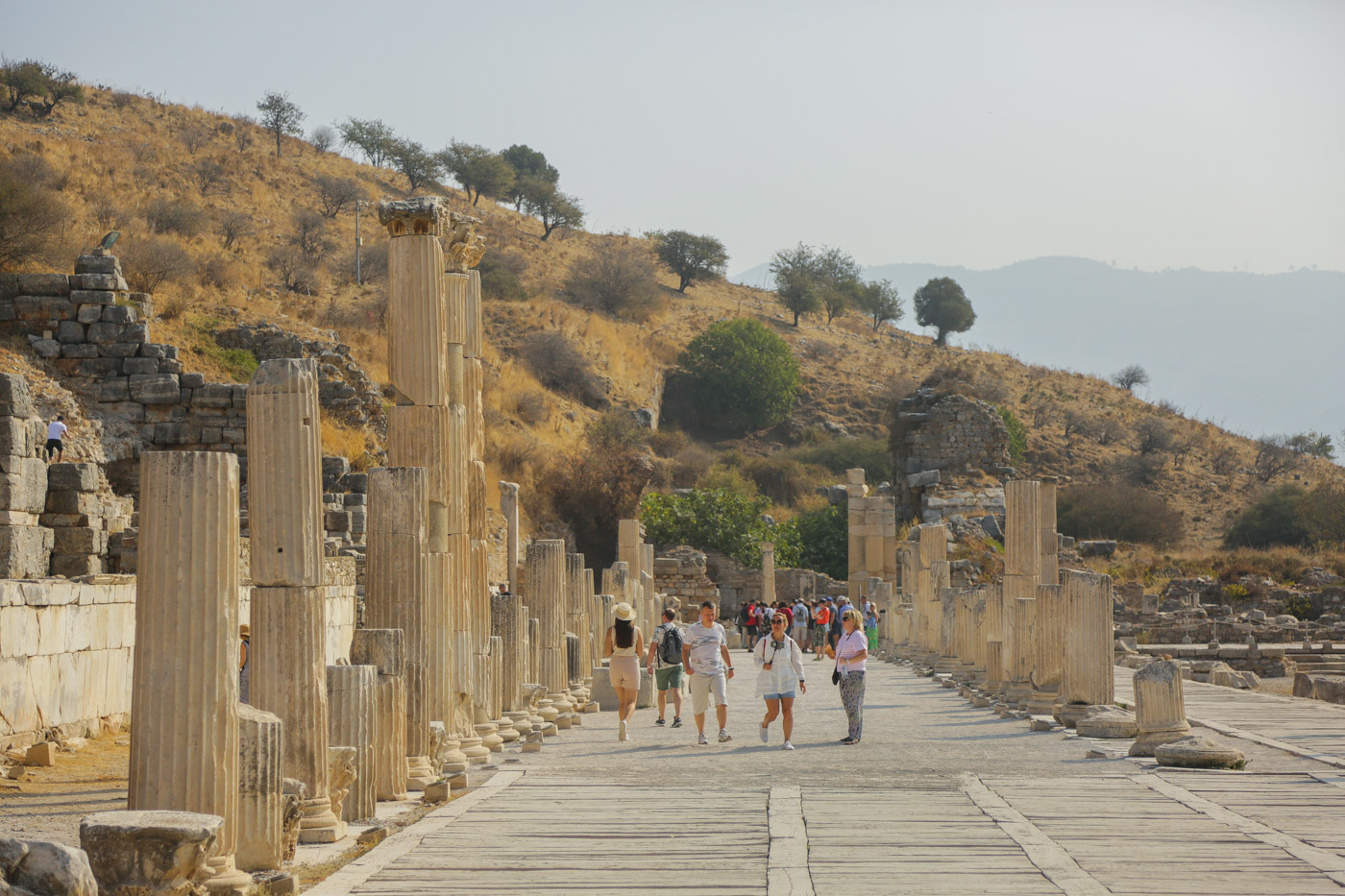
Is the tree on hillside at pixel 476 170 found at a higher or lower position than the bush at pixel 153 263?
higher

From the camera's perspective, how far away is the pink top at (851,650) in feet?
44.6

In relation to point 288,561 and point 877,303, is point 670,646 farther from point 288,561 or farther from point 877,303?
point 877,303

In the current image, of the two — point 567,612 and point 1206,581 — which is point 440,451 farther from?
point 1206,581

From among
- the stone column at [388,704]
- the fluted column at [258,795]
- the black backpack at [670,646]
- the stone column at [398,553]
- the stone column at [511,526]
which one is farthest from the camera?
the stone column at [511,526]

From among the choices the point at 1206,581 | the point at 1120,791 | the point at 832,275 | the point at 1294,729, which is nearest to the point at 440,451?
the point at 1120,791

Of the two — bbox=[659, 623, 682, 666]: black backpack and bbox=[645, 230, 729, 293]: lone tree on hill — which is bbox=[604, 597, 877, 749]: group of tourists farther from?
bbox=[645, 230, 729, 293]: lone tree on hill

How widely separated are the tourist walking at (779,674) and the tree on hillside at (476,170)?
65.2 metres

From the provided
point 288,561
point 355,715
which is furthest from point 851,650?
point 288,561

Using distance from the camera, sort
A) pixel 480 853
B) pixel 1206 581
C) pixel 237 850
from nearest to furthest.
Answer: pixel 237 850, pixel 480 853, pixel 1206 581

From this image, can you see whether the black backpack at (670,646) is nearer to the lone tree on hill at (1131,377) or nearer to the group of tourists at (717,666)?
the group of tourists at (717,666)

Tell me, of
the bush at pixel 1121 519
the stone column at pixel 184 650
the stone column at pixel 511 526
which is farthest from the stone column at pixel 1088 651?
the bush at pixel 1121 519

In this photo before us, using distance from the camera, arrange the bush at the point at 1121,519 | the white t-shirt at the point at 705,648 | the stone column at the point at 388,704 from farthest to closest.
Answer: the bush at the point at 1121,519 < the white t-shirt at the point at 705,648 < the stone column at the point at 388,704

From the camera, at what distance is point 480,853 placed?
7621mm

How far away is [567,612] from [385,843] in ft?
44.3
